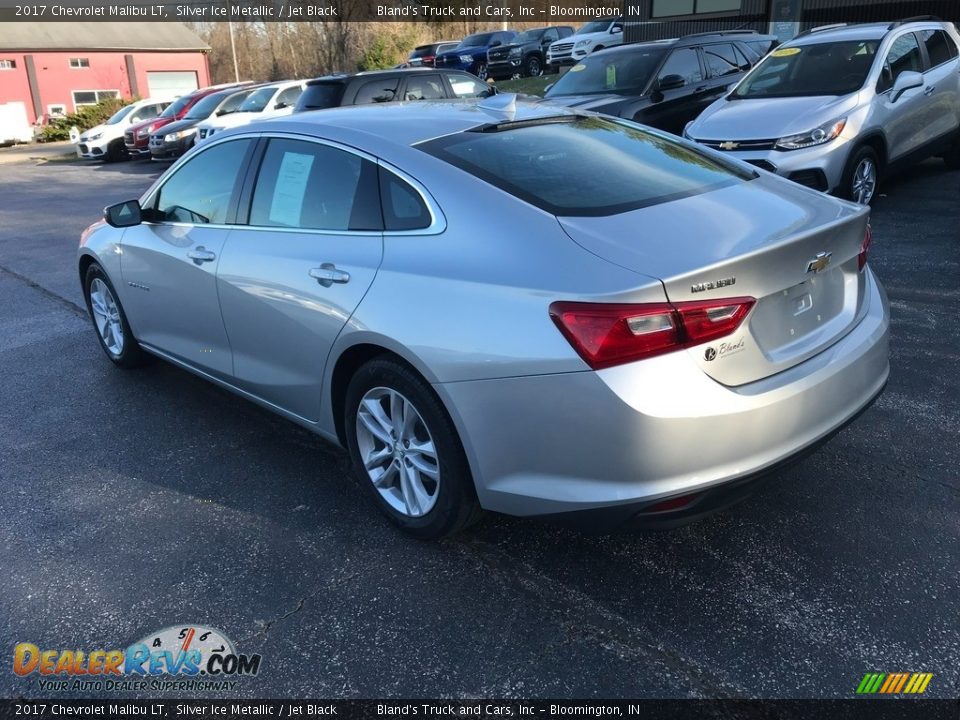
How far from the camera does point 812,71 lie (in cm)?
855

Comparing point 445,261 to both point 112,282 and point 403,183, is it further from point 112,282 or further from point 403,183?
point 112,282

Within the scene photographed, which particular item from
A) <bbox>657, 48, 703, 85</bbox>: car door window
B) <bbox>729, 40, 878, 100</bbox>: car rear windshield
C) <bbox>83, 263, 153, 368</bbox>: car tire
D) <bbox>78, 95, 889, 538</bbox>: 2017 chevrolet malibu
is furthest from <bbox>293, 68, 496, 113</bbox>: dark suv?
<bbox>78, 95, 889, 538</bbox>: 2017 chevrolet malibu

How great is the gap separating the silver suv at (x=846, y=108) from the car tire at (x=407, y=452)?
18.0 feet

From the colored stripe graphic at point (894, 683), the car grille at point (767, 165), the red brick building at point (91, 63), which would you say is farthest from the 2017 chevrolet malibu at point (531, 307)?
the red brick building at point (91, 63)

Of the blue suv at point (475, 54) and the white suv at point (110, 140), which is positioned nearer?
the white suv at point (110, 140)

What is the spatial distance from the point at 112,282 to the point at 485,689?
3733 millimetres

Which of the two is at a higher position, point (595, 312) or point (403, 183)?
point (403, 183)

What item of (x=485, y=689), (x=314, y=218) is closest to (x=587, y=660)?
(x=485, y=689)

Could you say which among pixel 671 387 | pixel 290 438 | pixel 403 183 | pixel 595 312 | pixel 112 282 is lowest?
pixel 290 438

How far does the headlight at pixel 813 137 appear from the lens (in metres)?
7.47

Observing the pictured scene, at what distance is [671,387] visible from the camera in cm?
247

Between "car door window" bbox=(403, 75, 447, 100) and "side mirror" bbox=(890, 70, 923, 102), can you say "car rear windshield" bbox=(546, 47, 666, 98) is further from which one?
"side mirror" bbox=(890, 70, 923, 102)

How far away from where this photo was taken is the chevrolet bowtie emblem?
282cm

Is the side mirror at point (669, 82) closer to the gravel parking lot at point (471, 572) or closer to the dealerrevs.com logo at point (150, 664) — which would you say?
the gravel parking lot at point (471, 572)
